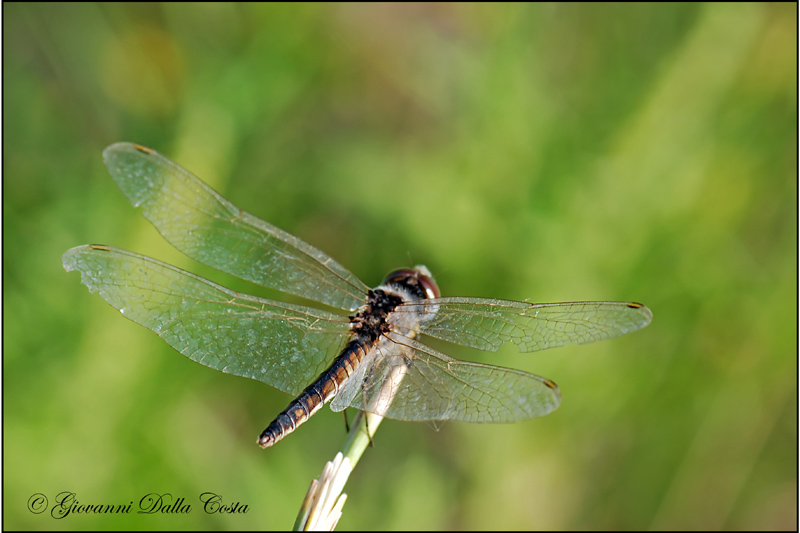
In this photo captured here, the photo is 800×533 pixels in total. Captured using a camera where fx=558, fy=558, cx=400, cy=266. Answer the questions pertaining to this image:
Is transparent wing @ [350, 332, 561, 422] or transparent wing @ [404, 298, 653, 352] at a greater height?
transparent wing @ [404, 298, 653, 352]

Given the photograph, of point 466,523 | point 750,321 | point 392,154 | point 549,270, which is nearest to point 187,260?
point 392,154

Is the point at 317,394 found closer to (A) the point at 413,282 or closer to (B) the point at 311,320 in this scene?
(B) the point at 311,320

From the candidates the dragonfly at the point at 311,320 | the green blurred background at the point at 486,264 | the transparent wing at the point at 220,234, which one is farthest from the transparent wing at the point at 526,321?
the green blurred background at the point at 486,264

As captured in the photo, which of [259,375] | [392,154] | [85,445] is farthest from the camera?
[392,154]

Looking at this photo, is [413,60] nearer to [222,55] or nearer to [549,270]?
[222,55]

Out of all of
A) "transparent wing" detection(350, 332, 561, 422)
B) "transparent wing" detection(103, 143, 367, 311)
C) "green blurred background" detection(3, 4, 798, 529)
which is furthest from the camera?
"green blurred background" detection(3, 4, 798, 529)

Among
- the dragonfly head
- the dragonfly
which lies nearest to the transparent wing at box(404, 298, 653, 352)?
the dragonfly

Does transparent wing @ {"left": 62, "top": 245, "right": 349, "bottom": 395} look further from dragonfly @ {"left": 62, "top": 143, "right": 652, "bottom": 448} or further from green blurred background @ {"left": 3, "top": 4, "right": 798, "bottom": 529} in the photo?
green blurred background @ {"left": 3, "top": 4, "right": 798, "bottom": 529}
